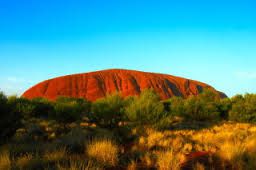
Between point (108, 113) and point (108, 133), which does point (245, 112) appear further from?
point (108, 133)

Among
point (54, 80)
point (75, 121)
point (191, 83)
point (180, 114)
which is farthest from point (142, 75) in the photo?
point (75, 121)

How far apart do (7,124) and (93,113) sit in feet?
23.4

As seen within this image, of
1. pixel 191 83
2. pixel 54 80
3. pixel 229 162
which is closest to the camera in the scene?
pixel 229 162

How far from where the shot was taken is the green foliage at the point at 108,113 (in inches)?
588

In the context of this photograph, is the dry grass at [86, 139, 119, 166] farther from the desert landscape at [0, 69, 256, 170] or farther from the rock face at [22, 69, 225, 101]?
the rock face at [22, 69, 225, 101]

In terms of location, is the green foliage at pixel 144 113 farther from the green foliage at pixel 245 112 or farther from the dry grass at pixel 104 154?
the green foliage at pixel 245 112

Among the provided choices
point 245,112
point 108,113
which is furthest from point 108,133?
point 245,112

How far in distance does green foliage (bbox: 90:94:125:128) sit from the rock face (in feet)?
135

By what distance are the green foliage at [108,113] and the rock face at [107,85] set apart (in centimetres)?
4111

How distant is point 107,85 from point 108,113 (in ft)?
167

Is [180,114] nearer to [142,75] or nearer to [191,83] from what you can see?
[142,75]

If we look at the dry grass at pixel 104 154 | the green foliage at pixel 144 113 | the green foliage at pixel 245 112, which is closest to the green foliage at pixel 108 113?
the green foliage at pixel 144 113

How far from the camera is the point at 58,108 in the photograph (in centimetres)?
1692

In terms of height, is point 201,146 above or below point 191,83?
below
